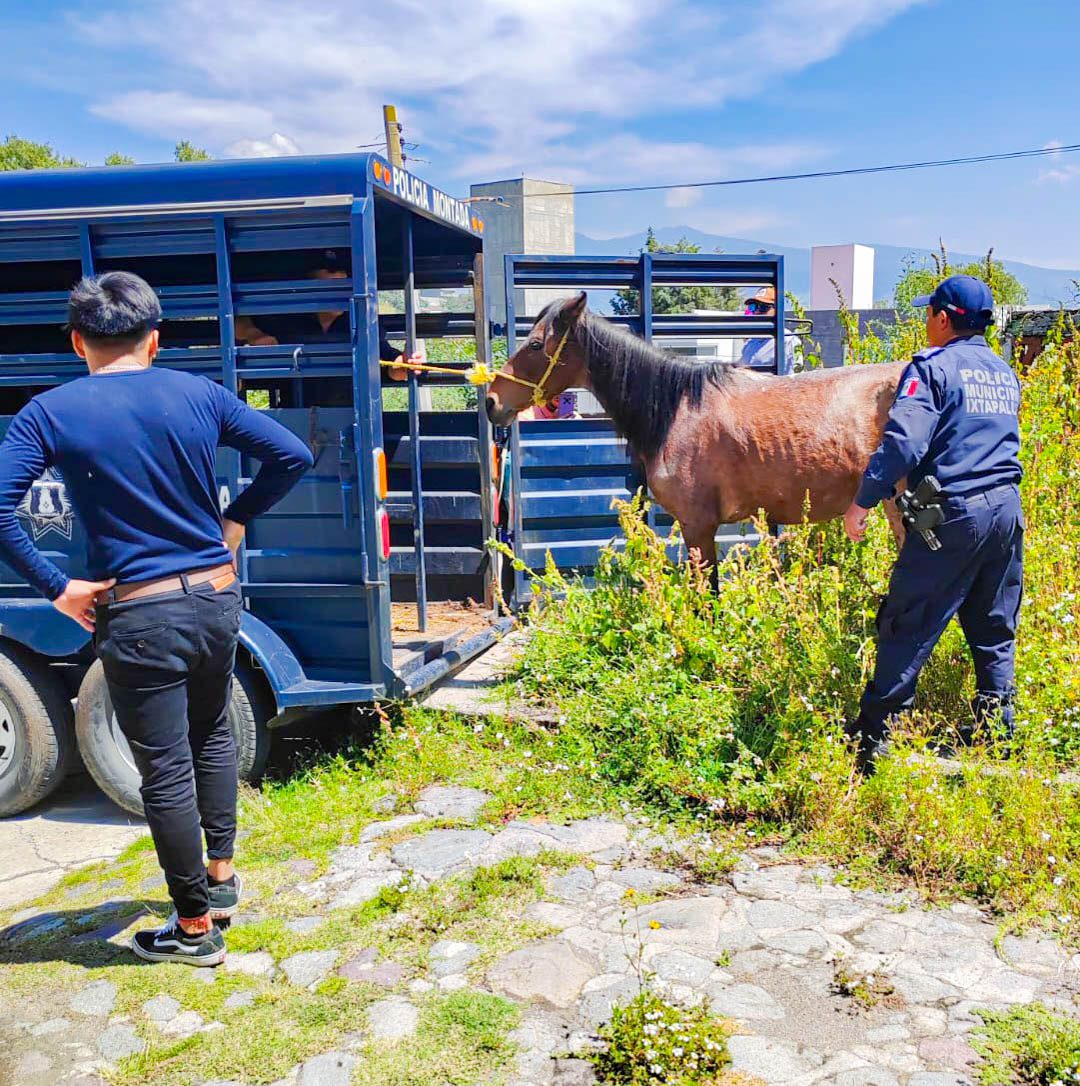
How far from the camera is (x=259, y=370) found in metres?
4.68

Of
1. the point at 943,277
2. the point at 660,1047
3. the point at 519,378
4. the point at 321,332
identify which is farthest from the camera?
the point at 943,277

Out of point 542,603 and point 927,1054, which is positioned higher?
point 542,603

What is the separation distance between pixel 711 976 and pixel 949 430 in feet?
7.83

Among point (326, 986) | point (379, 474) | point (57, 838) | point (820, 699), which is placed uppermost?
point (379, 474)

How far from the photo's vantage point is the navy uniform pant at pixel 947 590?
415cm

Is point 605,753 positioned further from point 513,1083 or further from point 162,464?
point 162,464

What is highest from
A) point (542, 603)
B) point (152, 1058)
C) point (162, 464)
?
point (162, 464)

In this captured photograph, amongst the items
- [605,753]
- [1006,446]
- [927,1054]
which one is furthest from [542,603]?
[927,1054]

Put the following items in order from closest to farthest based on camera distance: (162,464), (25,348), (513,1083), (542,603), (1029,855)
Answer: (513,1083) → (162,464) → (1029,855) → (25,348) → (542,603)

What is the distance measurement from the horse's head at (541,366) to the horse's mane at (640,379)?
0.05 metres

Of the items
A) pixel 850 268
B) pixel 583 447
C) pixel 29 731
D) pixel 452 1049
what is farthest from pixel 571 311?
pixel 850 268

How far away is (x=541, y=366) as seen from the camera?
19.9 feet

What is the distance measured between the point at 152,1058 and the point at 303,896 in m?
0.98

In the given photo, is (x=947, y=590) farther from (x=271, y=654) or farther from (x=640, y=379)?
(x=271, y=654)
